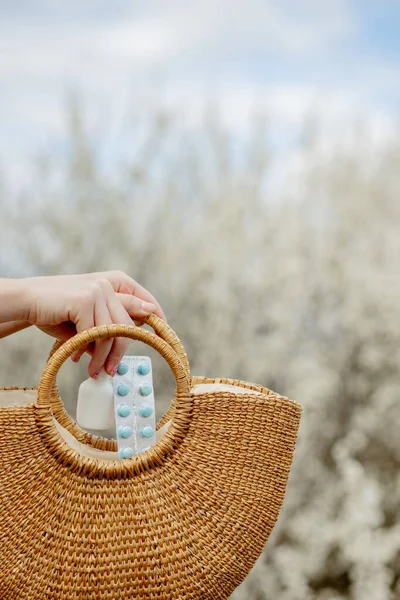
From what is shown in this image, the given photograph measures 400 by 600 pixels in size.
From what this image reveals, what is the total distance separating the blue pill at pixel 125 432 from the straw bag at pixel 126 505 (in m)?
0.05

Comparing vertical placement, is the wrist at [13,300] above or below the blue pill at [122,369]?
above

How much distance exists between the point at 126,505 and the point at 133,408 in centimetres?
11

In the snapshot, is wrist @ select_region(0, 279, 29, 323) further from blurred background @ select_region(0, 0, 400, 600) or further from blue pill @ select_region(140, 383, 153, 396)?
blurred background @ select_region(0, 0, 400, 600)

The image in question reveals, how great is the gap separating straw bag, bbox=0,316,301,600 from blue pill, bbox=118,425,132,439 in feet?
0.17

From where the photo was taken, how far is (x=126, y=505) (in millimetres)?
632

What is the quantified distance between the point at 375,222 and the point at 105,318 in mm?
1325

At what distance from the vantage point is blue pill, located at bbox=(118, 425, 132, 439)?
684mm

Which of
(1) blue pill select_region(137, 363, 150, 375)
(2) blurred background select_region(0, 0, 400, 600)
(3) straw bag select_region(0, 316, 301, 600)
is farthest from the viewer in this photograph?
(2) blurred background select_region(0, 0, 400, 600)

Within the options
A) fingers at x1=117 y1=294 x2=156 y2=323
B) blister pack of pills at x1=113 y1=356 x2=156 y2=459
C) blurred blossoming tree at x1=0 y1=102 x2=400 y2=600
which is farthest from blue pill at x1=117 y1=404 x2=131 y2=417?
blurred blossoming tree at x1=0 y1=102 x2=400 y2=600

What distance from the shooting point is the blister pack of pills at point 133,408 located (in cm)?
69

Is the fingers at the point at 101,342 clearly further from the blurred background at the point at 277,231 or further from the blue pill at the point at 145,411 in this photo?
the blurred background at the point at 277,231

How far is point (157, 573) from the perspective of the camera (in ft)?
2.08

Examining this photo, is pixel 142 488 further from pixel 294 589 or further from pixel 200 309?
pixel 294 589

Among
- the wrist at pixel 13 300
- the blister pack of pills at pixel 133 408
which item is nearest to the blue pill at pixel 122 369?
the blister pack of pills at pixel 133 408
